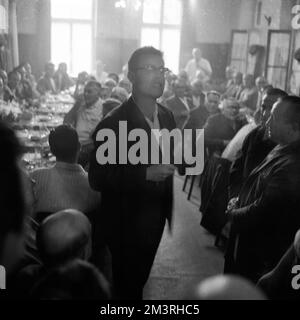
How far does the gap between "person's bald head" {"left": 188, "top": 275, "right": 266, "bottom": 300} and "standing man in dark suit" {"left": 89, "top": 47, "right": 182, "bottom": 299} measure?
4.89ft

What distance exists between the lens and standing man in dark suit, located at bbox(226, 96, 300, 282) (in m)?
2.40

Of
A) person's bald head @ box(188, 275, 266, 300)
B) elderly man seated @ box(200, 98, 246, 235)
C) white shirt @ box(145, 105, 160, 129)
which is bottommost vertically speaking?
elderly man seated @ box(200, 98, 246, 235)

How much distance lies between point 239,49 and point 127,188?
10.8 metres

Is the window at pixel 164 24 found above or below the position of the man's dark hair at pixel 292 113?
above

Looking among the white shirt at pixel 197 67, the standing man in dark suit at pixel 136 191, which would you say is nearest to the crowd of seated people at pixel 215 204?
the standing man in dark suit at pixel 136 191

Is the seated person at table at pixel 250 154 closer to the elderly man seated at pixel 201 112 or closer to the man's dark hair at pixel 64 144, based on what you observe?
the man's dark hair at pixel 64 144

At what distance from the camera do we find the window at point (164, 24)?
14344 millimetres

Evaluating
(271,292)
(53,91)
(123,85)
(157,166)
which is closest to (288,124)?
(157,166)

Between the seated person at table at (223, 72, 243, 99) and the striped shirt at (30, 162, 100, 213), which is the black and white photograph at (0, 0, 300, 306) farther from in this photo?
the seated person at table at (223, 72, 243, 99)

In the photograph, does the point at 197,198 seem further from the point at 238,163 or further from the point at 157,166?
the point at 157,166

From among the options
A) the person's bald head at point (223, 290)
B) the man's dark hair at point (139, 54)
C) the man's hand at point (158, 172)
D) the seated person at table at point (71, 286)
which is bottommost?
the man's hand at point (158, 172)

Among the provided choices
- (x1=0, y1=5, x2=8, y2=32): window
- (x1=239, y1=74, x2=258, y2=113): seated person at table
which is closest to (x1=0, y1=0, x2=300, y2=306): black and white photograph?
(x1=0, y1=5, x2=8, y2=32): window

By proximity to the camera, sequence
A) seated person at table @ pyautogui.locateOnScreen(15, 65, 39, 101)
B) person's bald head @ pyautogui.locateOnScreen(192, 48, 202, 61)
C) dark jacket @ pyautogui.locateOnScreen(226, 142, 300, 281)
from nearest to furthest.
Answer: dark jacket @ pyautogui.locateOnScreen(226, 142, 300, 281)
seated person at table @ pyautogui.locateOnScreen(15, 65, 39, 101)
person's bald head @ pyautogui.locateOnScreen(192, 48, 202, 61)

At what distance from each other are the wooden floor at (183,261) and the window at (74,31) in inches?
360
